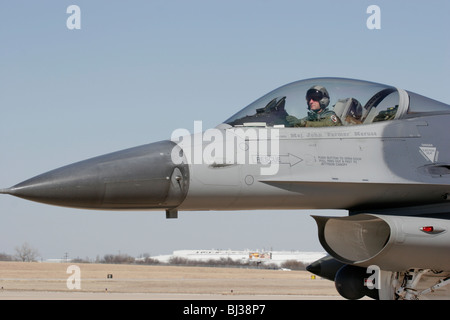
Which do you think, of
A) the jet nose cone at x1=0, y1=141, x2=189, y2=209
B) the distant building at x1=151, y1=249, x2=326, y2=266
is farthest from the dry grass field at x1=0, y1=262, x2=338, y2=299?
the distant building at x1=151, y1=249, x2=326, y2=266

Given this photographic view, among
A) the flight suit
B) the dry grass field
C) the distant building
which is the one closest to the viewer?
the flight suit

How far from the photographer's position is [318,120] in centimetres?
843

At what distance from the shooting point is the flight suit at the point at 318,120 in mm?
8349

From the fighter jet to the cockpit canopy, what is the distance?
2 cm

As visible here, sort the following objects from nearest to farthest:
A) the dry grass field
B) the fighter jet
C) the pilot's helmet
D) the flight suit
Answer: the fighter jet, the flight suit, the pilot's helmet, the dry grass field

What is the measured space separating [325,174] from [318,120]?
30.5 inches

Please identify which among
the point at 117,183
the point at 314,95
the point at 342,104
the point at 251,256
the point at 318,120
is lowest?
the point at 251,256

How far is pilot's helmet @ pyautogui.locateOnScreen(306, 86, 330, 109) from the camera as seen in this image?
28.0ft

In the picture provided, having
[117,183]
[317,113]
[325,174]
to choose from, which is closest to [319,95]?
[317,113]

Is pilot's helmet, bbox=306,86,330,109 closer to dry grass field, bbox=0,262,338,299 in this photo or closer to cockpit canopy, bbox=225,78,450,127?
cockpit canopy, bbox=225,78,450,127

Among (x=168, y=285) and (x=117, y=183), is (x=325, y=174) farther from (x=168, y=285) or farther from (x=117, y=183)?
(x=168, y=285)

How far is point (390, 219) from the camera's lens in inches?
309
